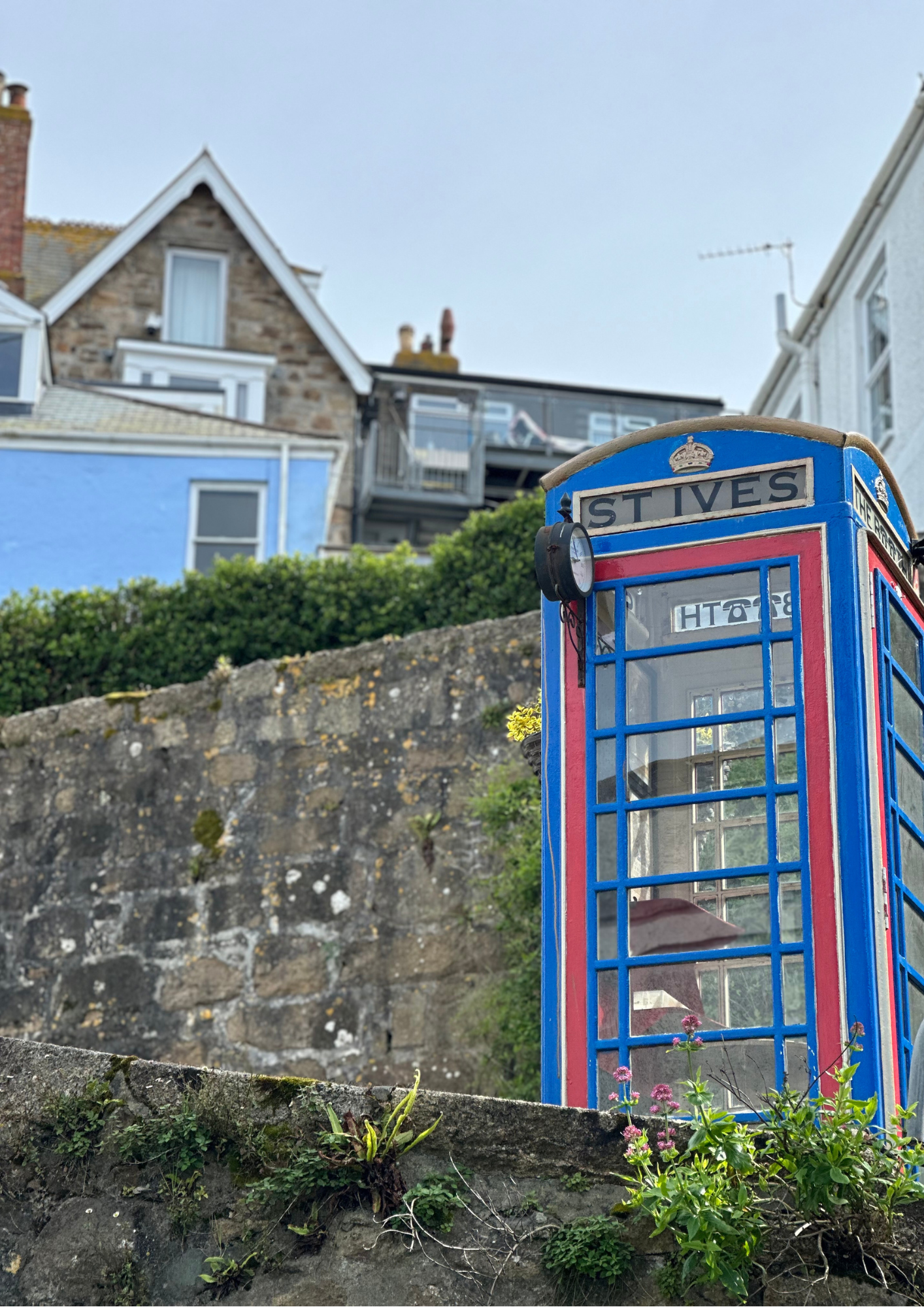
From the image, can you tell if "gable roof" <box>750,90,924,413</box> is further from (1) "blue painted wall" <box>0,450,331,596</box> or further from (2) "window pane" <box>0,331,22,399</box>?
(2) "window pane" <box>0,331,22,399</box>

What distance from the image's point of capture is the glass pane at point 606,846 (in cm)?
543

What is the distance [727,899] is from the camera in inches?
207

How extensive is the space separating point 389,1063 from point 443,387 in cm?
1995

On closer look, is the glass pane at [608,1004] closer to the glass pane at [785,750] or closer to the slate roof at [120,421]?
the glass pane at [785,750]

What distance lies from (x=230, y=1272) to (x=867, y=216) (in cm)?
1318

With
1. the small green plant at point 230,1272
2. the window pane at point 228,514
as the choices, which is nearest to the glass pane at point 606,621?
the small green plant at point 230,1272

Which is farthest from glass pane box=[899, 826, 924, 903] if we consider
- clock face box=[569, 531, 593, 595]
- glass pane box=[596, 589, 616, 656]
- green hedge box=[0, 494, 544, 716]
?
green hedge box=[0, 494, 544, 716]

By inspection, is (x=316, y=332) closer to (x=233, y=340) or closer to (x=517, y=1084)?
(x=233, y=340)

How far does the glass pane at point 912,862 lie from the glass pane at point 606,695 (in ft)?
2.99

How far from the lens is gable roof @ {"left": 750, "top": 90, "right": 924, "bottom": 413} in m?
14.5

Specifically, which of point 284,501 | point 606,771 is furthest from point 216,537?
point 606,771

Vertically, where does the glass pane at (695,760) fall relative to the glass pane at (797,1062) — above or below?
above

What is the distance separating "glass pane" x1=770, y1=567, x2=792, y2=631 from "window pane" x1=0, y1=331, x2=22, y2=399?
17.5 metres

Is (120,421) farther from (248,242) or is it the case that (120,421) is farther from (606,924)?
(606,924)
